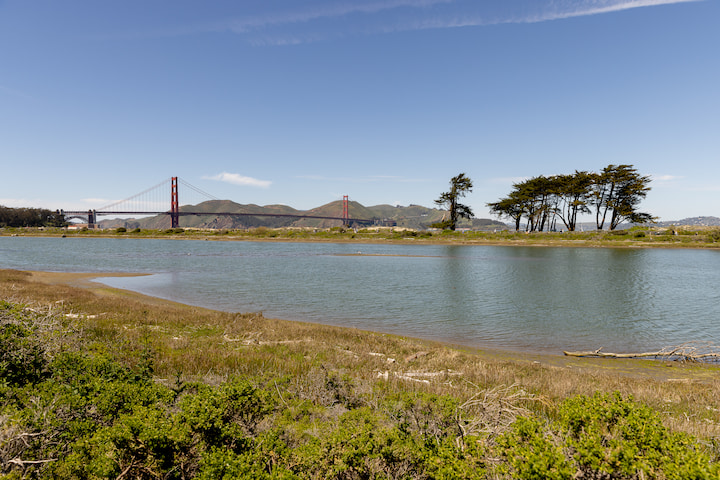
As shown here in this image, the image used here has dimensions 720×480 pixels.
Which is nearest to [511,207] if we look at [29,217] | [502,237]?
[502,237]

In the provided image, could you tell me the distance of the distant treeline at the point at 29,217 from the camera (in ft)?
491

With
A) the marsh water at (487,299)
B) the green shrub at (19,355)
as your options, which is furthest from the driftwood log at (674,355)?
the green shrub at (19,355)

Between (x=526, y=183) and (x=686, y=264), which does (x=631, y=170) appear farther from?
(x=686, y=264)

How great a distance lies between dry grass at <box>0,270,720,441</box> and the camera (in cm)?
623

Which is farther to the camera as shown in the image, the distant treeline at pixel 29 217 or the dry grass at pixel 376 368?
the distant treeline at pixel 29 217

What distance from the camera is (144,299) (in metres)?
20.8

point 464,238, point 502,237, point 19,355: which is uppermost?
point 502,237

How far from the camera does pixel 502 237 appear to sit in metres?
82.2

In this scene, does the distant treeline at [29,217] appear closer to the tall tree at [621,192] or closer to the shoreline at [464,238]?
the shoreline at [464,238]

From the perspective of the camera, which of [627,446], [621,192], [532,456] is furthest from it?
[621,192]

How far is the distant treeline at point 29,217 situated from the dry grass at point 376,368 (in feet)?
638

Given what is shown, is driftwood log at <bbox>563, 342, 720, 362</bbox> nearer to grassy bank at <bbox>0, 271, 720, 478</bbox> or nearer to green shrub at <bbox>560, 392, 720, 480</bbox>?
grassy bank at <bbox>0, 271, 720, 478</bbox>

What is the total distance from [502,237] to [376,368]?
3193 inches

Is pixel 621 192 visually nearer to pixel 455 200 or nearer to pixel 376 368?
pixel 455 200
